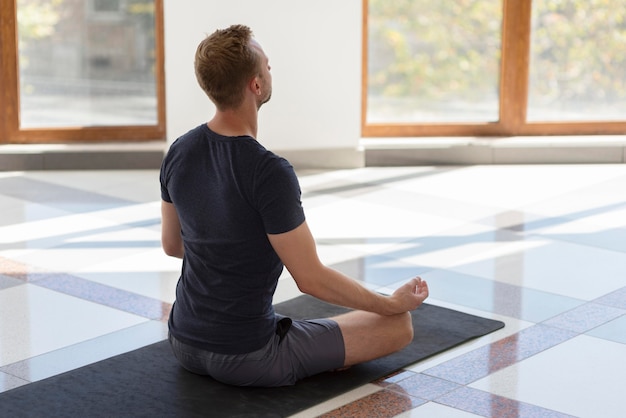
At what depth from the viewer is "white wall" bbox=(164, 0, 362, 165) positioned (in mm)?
5988

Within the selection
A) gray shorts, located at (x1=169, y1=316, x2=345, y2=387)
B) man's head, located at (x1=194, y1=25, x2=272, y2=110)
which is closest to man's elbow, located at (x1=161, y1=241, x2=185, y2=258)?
gray shorts, located at (x1=169, y1=316, x2=345, y2=387)

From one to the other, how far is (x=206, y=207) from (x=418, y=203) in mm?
2845

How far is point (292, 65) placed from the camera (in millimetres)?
6117

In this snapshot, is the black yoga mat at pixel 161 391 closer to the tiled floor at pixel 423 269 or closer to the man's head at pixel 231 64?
the tiled floor at pixel 423 269

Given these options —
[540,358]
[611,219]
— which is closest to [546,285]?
[540,358]

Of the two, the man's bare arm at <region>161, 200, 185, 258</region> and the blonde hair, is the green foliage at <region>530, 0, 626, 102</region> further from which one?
the blonde hair

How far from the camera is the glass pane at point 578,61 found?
6.58 meters

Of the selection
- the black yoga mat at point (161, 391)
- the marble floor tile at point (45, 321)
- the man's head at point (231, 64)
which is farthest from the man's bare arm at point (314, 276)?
the marble floor tile at point (45, 321)

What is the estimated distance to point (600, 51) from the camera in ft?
21.9

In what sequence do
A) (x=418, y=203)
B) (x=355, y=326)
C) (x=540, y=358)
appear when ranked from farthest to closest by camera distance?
(x=418, y=203) < (x=540, y=358) < (x=355, y=326)

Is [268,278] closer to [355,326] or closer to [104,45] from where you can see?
[355,326]

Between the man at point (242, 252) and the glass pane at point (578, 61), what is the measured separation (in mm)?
4117

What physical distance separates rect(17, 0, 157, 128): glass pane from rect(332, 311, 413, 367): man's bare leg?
3882 mm

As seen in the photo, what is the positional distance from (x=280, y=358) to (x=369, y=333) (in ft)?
0.93
